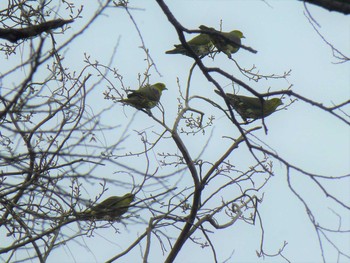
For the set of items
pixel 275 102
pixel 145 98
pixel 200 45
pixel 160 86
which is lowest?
pixel 145 98

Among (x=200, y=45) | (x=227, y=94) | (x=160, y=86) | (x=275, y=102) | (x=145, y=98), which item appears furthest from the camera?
(x=160, y=86)

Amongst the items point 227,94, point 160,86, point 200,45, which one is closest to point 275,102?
point 200,45

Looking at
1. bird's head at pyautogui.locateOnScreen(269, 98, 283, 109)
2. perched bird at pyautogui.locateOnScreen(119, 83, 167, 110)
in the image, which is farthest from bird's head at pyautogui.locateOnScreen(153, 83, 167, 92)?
bird's head at pyautogui.locateOnScreen(269, 98, 283, 109)

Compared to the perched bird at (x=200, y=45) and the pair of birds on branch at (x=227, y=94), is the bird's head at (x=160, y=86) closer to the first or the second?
the pair of birds on branch at (x=227, y=94)

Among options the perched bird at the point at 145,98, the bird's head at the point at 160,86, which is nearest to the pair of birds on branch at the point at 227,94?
the perched bird at the point at 145,98

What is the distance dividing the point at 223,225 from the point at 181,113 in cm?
102

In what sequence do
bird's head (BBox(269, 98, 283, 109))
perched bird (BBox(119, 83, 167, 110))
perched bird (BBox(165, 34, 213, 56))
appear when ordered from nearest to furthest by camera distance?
perched bird (BBox(119, 83, 167, 110)) < perched bird (BBox(165, 34, 213, 56)) < bird's head (BBox(269, 98, 283, 109))

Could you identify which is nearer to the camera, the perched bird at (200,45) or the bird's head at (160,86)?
the perched bird at (200,45)

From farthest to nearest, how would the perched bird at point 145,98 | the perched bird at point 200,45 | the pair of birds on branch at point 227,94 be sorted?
the perched bird at point 200,45 → the perched bird at point 145,98 → the pair of birds on branch at point 227,94

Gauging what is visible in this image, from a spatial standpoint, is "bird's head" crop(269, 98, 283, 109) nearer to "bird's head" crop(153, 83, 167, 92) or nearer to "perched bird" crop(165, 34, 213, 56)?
"perched bird" crop(165, 34, 213, 56)

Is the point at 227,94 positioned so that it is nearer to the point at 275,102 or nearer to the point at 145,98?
the point at 145,98

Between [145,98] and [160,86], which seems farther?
[160,86]

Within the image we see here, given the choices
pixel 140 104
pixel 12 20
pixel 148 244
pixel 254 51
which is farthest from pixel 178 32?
pixel 140 104

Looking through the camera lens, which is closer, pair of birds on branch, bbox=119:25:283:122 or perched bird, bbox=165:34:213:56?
pair of birds on branch, bbox=119:25:283:122
